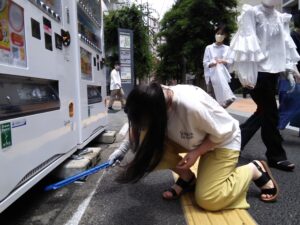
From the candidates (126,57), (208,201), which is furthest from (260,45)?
(126,57)

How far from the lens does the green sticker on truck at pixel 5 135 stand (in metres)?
1.85

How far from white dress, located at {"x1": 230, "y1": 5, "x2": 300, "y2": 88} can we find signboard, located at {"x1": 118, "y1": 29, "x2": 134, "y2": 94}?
9.70m

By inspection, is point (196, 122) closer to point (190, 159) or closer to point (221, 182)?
point (190, 159)

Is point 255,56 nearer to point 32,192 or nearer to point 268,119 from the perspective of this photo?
point 268,119

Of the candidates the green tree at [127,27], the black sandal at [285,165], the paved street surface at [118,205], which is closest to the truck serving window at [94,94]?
the paved street surface at [118,205]

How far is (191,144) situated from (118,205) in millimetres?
674

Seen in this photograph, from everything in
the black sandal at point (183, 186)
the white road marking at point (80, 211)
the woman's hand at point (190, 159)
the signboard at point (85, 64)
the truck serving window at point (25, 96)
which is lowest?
the white road marking at point (80, 211)

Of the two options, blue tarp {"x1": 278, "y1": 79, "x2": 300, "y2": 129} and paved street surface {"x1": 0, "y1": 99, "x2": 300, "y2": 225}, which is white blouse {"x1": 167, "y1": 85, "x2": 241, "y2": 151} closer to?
paved street surface {"x1": 0, "y1": 99, "x2": 300, "y2": 225}

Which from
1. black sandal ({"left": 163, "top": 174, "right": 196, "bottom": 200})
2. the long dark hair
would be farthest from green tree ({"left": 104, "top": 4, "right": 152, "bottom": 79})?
the long dark hair

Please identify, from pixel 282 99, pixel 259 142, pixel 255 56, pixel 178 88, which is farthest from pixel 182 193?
pixel 282 99

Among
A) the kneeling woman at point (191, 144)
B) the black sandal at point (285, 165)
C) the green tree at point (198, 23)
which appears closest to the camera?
the kneeling woman at point (191, 144)

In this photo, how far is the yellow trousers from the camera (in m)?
2.30

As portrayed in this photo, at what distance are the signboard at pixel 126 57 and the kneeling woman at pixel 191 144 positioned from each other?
1063 cm

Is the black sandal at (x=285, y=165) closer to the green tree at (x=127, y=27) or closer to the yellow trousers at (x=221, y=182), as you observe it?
the yellow trousers at (x=221, y=182)
